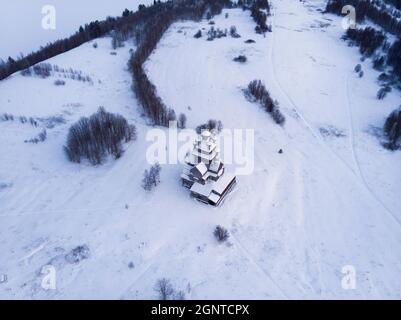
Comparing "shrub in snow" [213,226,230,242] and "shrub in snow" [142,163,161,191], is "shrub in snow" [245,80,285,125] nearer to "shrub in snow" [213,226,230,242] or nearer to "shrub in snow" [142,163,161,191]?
"shrub in snow" [142,163,161,191]

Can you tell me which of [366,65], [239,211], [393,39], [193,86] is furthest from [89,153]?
[393,39]

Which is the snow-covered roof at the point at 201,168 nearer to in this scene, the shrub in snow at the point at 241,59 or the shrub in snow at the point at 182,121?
the shrub in snow at the point at 182,121

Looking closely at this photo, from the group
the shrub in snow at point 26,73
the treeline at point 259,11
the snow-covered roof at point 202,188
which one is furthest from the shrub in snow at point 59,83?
the treeline at point 259,11

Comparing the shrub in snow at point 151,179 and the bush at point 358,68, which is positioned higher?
the bush at point 358,68

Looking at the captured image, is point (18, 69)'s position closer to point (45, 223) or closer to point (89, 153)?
point (89, 153)

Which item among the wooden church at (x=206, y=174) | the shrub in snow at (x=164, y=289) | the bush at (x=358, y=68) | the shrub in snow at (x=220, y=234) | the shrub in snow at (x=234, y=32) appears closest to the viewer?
the shrub in snow at (x=164, y=289)
